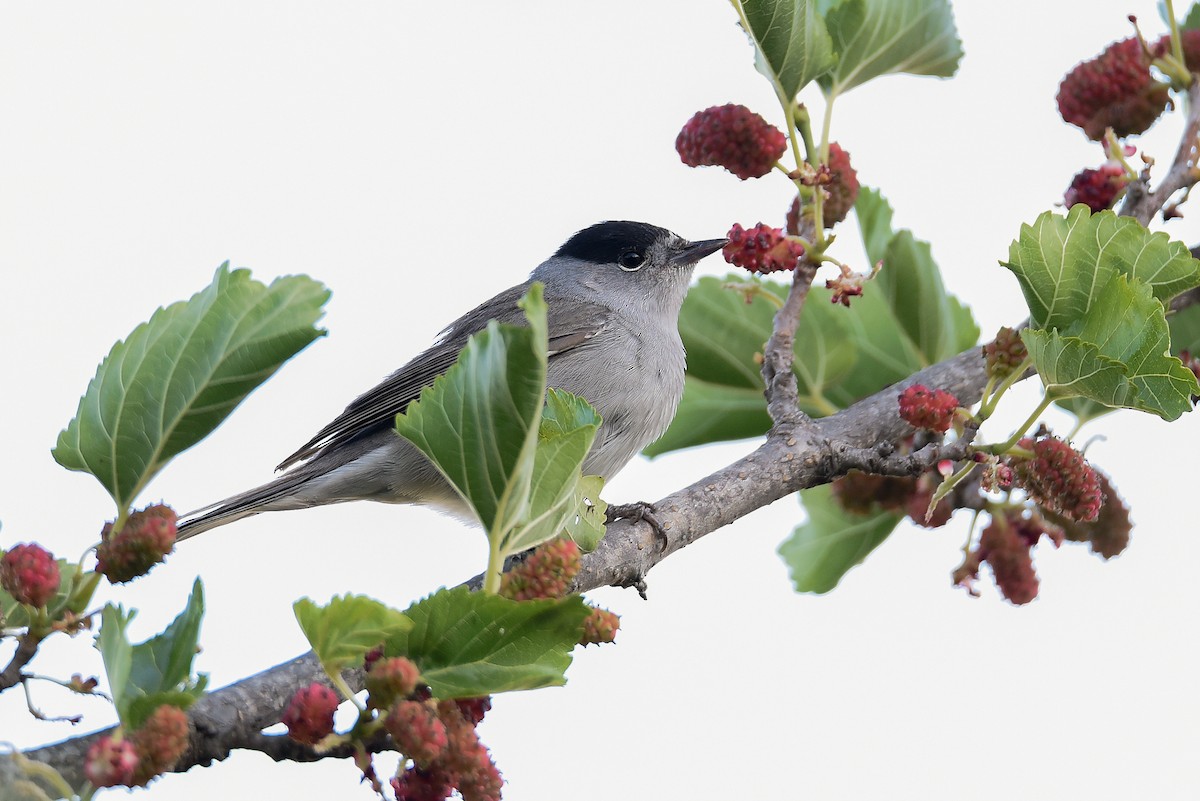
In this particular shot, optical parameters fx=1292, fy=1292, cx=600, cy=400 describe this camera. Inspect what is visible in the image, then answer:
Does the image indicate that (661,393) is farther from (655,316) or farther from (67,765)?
(67,765)

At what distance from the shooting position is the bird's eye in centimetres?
710

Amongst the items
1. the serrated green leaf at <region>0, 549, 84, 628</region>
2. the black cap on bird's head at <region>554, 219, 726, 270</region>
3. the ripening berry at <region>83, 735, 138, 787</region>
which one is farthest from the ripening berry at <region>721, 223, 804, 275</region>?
the black cap on bird's head at <region>554, 219, 726, 270</region>

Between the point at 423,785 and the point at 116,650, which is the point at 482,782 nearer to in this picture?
the point at 423,785

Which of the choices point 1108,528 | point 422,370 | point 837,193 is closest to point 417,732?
point 837,193

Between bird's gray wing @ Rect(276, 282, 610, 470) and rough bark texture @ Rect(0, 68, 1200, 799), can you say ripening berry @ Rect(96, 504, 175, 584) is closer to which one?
rough bark texture @ Rect(0, 68, 1200, 799)

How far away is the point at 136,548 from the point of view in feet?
8.39

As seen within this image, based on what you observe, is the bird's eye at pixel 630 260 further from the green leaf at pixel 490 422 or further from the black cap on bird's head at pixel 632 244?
the green leaf at pixel 490 422

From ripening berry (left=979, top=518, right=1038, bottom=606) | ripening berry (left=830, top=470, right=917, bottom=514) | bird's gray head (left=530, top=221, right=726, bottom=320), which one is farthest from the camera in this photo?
bird's gray head (left=530, top=221, right=726, bottom=320)

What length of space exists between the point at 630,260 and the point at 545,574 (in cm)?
480

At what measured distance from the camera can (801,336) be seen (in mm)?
4797

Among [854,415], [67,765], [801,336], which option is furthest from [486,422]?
[801,336]

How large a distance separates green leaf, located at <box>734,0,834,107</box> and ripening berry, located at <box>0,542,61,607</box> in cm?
214

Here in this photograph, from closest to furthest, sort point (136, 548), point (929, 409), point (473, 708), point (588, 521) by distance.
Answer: point (473, 708) < point (136, 548) < point (588, 521) < point (929, 409)

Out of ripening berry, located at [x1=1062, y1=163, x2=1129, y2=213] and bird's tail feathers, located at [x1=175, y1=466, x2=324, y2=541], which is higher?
bird's tail feathers, located at [x1=175, y1=466, x2=324, y2=541]
